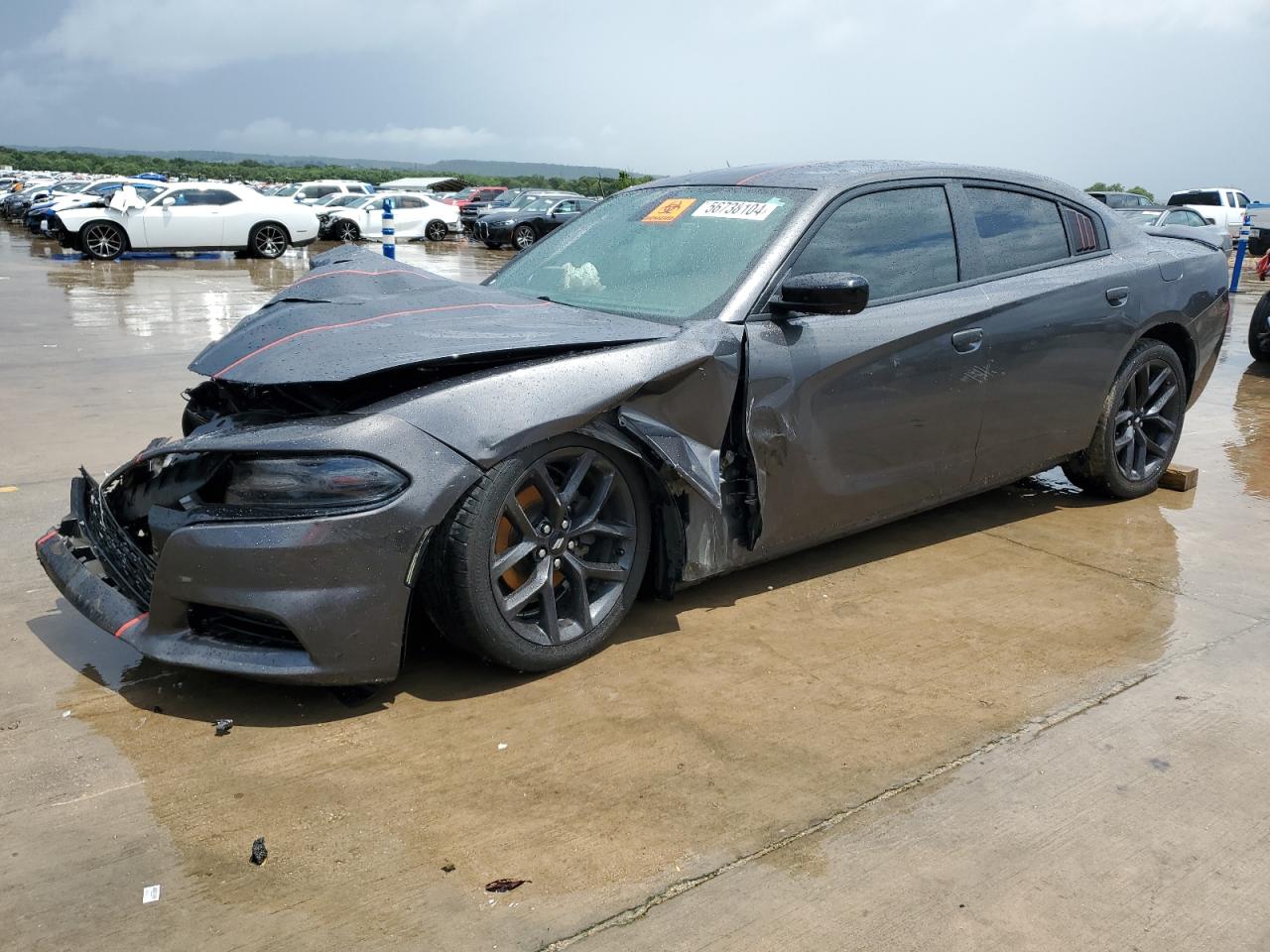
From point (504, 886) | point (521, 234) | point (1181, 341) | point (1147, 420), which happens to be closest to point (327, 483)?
point (504, 886)

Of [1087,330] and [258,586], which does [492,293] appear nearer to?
[258,586]

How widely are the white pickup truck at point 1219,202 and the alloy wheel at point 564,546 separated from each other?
3108 centimetres

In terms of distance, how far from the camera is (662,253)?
4.11 m

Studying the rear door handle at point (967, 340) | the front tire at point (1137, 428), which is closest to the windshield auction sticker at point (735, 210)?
the rear door handle at point (967, 340)

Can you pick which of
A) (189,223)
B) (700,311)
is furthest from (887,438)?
(189,223)

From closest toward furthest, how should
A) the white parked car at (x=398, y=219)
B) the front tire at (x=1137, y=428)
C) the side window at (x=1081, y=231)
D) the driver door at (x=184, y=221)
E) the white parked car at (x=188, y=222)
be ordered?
the side window at (x=1081, y=231), the front tire at (x=1137, y=428), the white parked car at (x=188, y=222), the driver door at (x=184, y=221), the white parked car at (x=398, y=219)

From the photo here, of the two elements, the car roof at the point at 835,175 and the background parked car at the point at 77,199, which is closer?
the car roof at the point at 835,175

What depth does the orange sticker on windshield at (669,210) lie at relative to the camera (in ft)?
14.0

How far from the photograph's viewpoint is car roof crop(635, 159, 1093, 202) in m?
4.17

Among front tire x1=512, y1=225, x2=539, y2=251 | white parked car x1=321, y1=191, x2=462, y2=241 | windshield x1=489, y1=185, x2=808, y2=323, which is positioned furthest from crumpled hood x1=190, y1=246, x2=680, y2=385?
white parked car x1=321, y1=191, x2=462, y2=241

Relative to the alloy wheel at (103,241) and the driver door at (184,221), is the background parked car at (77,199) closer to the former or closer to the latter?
the driver door at (184,221)

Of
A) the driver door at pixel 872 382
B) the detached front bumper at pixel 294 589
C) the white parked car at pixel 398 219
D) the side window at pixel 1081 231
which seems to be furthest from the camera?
the white parked car at pixel 398 219

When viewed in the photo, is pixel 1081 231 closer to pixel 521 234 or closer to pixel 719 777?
pixel 719 777

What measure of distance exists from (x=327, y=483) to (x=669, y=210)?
1.97m
